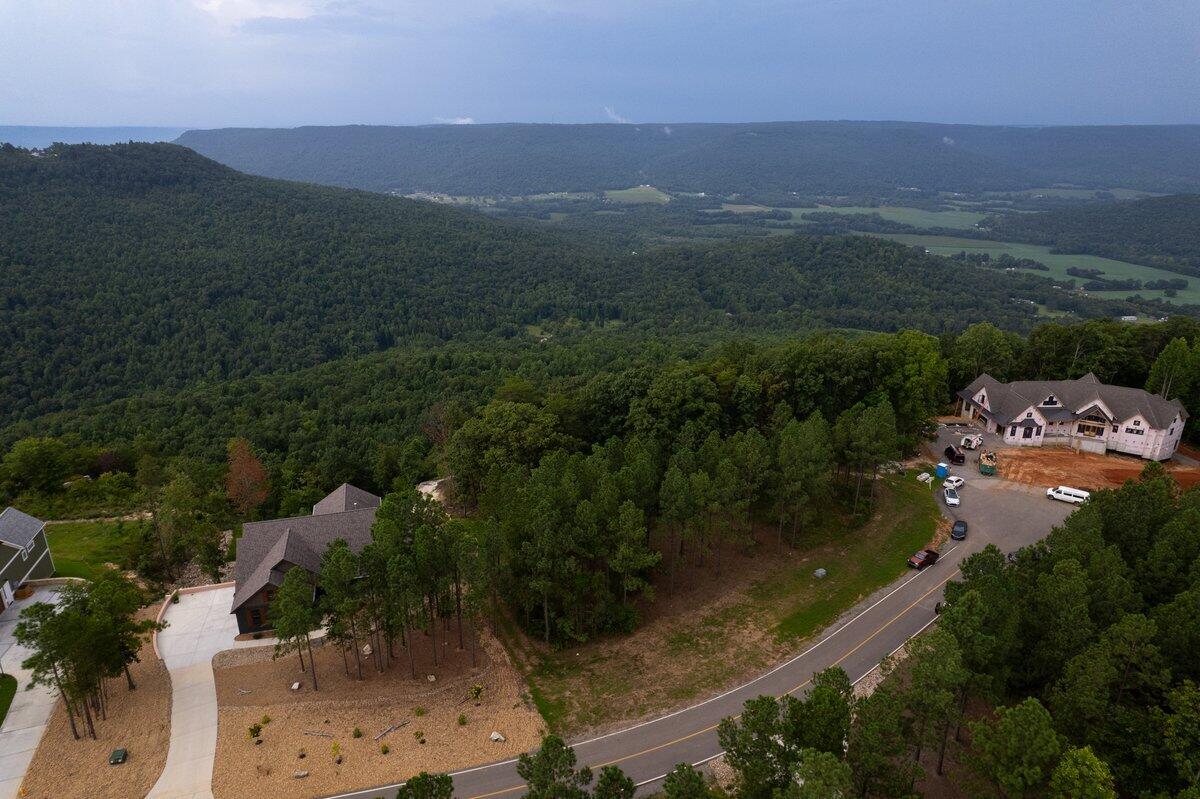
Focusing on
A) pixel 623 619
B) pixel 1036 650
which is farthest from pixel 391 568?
pixel 1036 650

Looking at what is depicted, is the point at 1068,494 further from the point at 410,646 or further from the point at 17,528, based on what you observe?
the point at 17,528

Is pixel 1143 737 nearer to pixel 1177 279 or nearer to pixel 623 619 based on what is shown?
pixel 623 619

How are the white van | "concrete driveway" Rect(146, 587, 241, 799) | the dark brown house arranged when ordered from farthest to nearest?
the white van → the dark brown house → "concrete driveway" Rect(146, 587, 241, 799)

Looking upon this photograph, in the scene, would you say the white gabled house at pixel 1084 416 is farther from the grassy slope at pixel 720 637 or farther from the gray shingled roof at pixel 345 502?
the gray shingled roof at pixel 345 502

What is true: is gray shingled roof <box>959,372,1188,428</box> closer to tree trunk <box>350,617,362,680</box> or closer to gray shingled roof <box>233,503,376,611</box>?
gray shingled roof <box>233,503,376,611</box>

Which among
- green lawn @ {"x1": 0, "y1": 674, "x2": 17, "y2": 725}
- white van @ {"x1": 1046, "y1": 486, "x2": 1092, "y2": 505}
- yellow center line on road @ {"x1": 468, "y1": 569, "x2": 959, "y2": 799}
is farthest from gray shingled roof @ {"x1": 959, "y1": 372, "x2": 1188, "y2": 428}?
green lawn @ {"x1": 0, "y1": 674, "x2": 17, "y2": 725}

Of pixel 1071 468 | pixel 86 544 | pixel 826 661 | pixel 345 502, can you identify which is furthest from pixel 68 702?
pixel 1071 468
